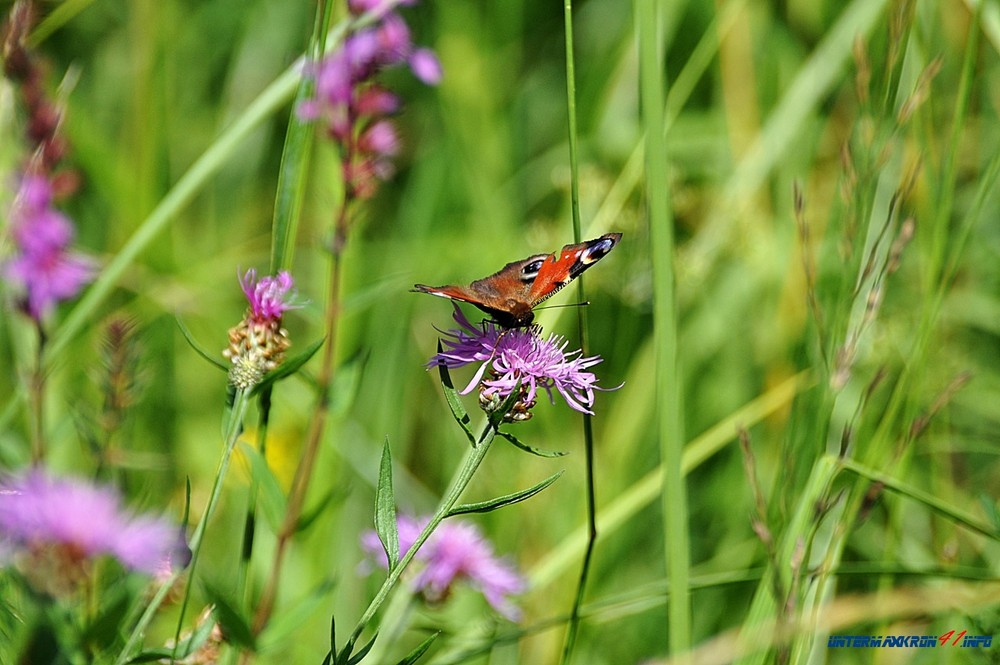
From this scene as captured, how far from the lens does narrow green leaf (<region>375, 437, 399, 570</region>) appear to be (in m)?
0.79

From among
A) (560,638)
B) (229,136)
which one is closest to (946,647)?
(560,638)

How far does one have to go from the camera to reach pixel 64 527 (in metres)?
0.66

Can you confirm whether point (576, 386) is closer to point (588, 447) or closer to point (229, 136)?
point (588, 447)

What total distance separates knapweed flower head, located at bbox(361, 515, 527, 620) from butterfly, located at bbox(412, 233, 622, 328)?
0.31 meters

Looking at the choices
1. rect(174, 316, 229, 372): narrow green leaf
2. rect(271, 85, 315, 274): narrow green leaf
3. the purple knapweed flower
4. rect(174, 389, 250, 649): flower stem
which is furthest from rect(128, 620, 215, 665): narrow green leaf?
the purple knapweed flower

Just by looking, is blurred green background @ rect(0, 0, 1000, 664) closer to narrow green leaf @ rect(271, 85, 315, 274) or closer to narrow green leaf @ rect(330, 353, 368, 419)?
narrow green leaf @ rect(330, 353, 368, 419)

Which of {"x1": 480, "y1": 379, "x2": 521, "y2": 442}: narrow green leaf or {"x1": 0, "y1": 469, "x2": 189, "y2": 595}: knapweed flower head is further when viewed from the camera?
{"x1": 480, "y1": 379, "x2": 521, "y2": 442}: narrow green leaf

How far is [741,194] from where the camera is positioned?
1.90 metres

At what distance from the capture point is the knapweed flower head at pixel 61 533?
2.15 feet

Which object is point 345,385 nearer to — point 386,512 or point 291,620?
point 291,620

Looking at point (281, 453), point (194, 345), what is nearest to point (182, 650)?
point (194, 345)

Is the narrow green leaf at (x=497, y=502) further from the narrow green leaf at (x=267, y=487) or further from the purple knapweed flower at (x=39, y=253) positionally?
the purple knapweed flower at (x=39, y=253)

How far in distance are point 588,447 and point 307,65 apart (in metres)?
0.47

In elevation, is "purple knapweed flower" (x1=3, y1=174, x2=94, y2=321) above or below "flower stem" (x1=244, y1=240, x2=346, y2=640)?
above
